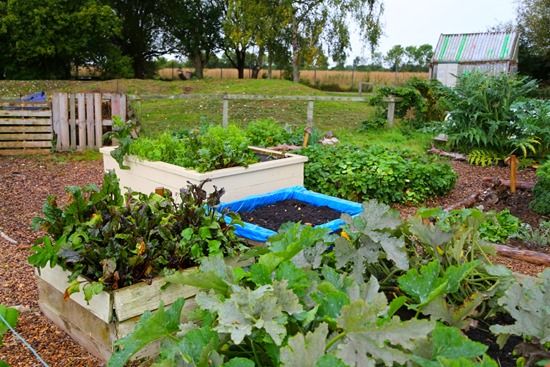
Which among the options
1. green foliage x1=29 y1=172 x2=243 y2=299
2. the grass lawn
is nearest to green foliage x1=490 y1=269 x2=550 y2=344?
green foliage x1=29 y1=172 x2=243 y2=299

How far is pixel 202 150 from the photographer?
4.33m

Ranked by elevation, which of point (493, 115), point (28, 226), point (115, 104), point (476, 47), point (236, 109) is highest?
point (476, 47)

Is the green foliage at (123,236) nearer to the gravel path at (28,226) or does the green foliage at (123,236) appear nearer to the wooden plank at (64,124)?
the gravel path at (28,226)

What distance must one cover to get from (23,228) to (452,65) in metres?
18.0

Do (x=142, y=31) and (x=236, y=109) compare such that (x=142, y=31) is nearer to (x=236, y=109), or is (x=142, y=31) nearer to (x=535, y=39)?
(x=236, y=109)

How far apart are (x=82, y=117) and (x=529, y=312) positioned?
26.2 feet

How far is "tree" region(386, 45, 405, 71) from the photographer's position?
1324 inches

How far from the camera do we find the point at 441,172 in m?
5.98

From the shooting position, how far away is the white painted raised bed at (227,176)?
4289 millimetres

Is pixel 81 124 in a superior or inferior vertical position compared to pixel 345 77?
inferior

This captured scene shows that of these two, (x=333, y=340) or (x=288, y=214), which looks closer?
(x=333, y=340)

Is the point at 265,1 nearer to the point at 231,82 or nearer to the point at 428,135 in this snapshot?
the point at 231,82

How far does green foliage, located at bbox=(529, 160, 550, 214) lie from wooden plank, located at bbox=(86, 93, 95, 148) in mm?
6510

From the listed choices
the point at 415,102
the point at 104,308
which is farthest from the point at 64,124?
the point at 415,102
